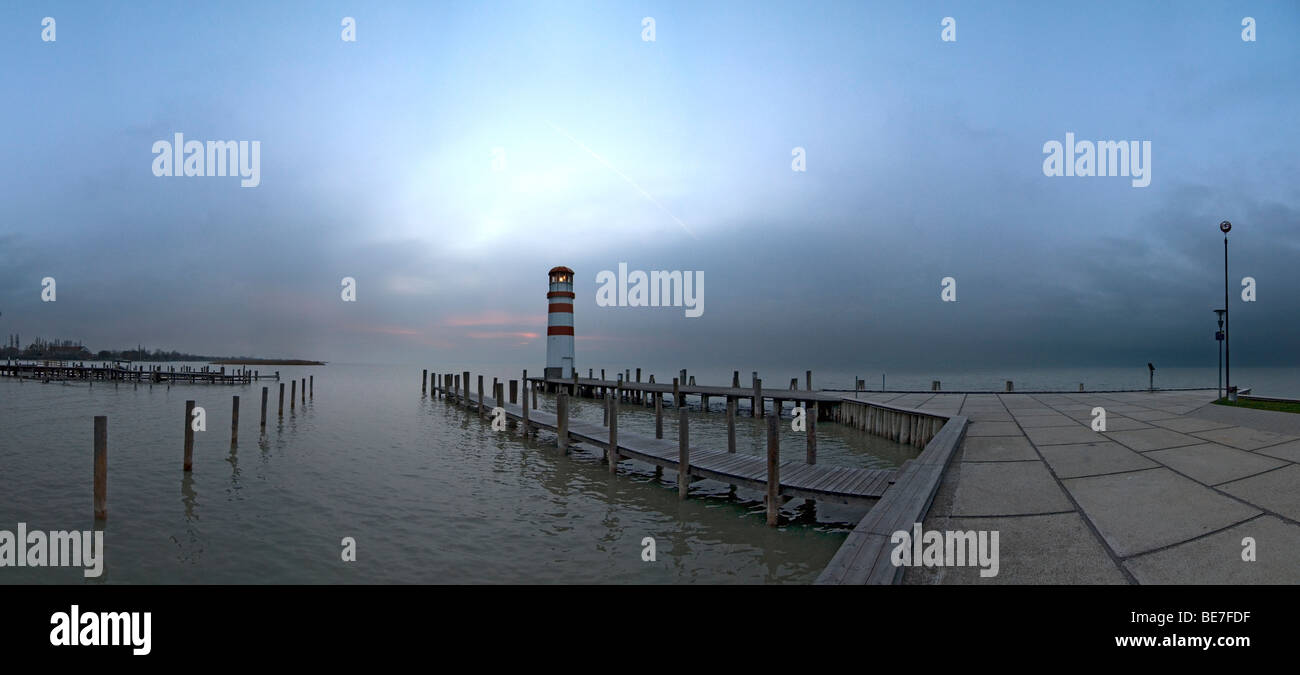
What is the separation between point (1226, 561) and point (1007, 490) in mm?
2675

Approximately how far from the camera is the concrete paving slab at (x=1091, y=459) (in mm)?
8062

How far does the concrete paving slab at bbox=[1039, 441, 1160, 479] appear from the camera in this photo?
26.5ft

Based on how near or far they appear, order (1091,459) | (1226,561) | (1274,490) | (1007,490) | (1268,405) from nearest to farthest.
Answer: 1. (1226,561)
2. (1274,490)
3. (1007,490)
4. (1091,459)
5. (1268,405)

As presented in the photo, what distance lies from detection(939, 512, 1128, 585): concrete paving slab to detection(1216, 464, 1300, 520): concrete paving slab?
224 centimetres

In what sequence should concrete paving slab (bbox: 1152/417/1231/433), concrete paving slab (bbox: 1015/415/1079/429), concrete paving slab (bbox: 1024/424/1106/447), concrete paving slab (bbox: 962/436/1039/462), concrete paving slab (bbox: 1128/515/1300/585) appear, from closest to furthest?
concrete paving slab (bbox: 1128/515/1300/585), concrete paving slab (bbox: 962/436/1039/462), concrete paving slab (bbox: 1024/424/1106/447), concrete paving slab (bbox: 1152/417/1231/433), concrete paving slab (bbox: 1015/415/1079/429)

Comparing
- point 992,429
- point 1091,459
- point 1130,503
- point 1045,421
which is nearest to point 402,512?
point 1130,503

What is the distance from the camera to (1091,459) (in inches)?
349

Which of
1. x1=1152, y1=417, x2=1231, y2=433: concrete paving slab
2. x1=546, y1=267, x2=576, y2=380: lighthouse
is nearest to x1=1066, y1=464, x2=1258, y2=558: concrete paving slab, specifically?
x1=1152, y1=417, x2=1231, y2=433: concrete paving slab

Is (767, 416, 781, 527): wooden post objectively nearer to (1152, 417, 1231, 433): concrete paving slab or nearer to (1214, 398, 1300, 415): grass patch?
(1152, 417, 1231, 433): concrete paving slab

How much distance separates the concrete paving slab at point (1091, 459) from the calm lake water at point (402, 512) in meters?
3.85

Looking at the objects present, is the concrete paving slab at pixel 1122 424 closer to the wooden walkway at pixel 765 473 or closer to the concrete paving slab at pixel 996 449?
the concrete paving slab at pixel 996 449

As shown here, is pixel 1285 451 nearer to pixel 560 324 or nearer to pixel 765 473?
pixel 765 473

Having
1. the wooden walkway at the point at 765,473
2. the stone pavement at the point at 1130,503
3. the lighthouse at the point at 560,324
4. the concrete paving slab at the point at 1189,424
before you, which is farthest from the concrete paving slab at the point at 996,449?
the lighthouse at the point at 560,324
